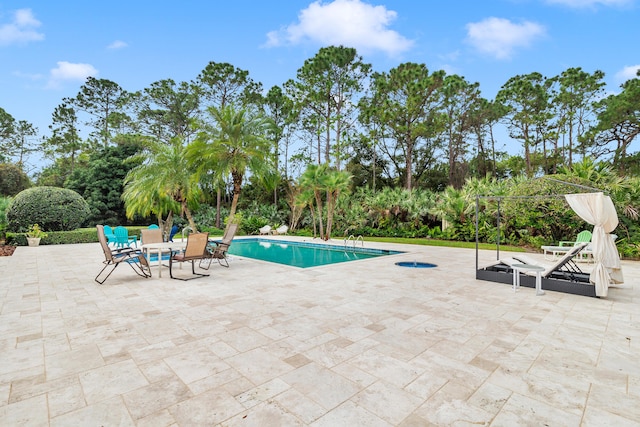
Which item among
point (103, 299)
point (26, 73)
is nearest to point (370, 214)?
point (103, 299)

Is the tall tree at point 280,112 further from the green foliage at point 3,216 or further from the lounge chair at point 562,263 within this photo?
the lounge chair at point 562,263

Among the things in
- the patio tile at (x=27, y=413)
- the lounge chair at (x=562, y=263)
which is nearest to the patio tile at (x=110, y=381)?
the patio tile at (x=27, y=413)

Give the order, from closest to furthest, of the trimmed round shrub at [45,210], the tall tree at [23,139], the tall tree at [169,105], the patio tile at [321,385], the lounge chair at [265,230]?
1. the patio tile at [321,385]
2. the trimmed round shrub at [45,210]
3. the lounge chair at [265,230]
4. the tall tree at [169,105]
5. the tall tree at [23,139]

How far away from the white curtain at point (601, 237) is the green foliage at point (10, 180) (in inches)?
1276

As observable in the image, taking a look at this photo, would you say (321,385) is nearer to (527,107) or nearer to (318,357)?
(318,357)

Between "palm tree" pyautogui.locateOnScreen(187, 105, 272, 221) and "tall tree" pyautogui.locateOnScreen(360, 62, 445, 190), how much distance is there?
15.3 metres

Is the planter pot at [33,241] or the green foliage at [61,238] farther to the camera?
the green foliage at [61,238]

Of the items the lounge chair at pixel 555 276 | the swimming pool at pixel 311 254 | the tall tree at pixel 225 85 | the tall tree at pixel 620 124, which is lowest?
the swimming pool at pixel 311 254

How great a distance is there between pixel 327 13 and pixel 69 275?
12.6 metres

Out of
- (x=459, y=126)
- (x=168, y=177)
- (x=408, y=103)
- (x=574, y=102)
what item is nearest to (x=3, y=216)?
(x=168, y=177)

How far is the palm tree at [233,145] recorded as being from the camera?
1077cm

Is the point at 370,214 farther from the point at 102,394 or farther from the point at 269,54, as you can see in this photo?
the point at 102,394

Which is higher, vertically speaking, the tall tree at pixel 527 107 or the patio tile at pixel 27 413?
the tall tree at pixel 527 107

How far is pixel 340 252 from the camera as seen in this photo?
1305 centimetres
